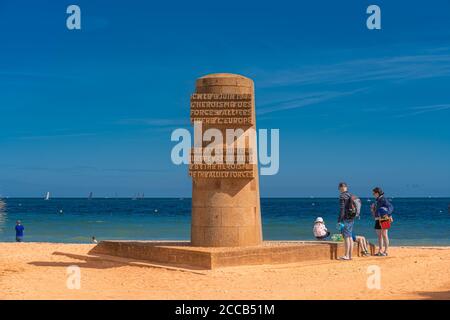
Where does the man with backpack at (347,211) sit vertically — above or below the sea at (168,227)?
above

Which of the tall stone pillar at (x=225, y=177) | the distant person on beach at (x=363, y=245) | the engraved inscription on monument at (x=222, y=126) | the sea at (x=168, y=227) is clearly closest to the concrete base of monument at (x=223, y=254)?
the distant person on beach at (x=363, y=245)

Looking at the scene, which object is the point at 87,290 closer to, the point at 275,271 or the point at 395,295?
Answer: the point at 275,271

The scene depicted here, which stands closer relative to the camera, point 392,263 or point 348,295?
point 348,295

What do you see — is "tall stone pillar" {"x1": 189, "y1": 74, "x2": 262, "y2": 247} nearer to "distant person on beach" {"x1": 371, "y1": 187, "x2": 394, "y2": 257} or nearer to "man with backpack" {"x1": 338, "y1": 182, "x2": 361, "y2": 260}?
"man with backpack" {"x1": 338, "y1": 182, "x2": 361, "y2": 260}

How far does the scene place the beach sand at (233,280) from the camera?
1041 cm

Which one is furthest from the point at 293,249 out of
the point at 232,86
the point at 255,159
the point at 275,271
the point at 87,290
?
the point at 87,290

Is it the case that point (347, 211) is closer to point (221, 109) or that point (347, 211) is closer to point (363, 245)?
point (363, 245)

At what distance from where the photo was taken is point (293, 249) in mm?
14609

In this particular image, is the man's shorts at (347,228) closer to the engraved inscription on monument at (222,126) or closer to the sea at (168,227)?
the engraved inscription on monument at (222,126)

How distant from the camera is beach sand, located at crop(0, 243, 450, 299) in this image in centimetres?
1041

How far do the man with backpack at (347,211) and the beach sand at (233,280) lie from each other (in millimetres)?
587

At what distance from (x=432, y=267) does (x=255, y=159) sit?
16.4 feet

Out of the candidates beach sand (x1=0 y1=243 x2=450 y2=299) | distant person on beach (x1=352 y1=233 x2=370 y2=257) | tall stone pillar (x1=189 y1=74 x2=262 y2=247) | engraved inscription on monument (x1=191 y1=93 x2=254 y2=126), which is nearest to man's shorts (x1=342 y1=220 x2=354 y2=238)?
beach sand (x1=0 y1=243 x2=450 y2=299)

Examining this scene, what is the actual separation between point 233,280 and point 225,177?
348 centimetres
